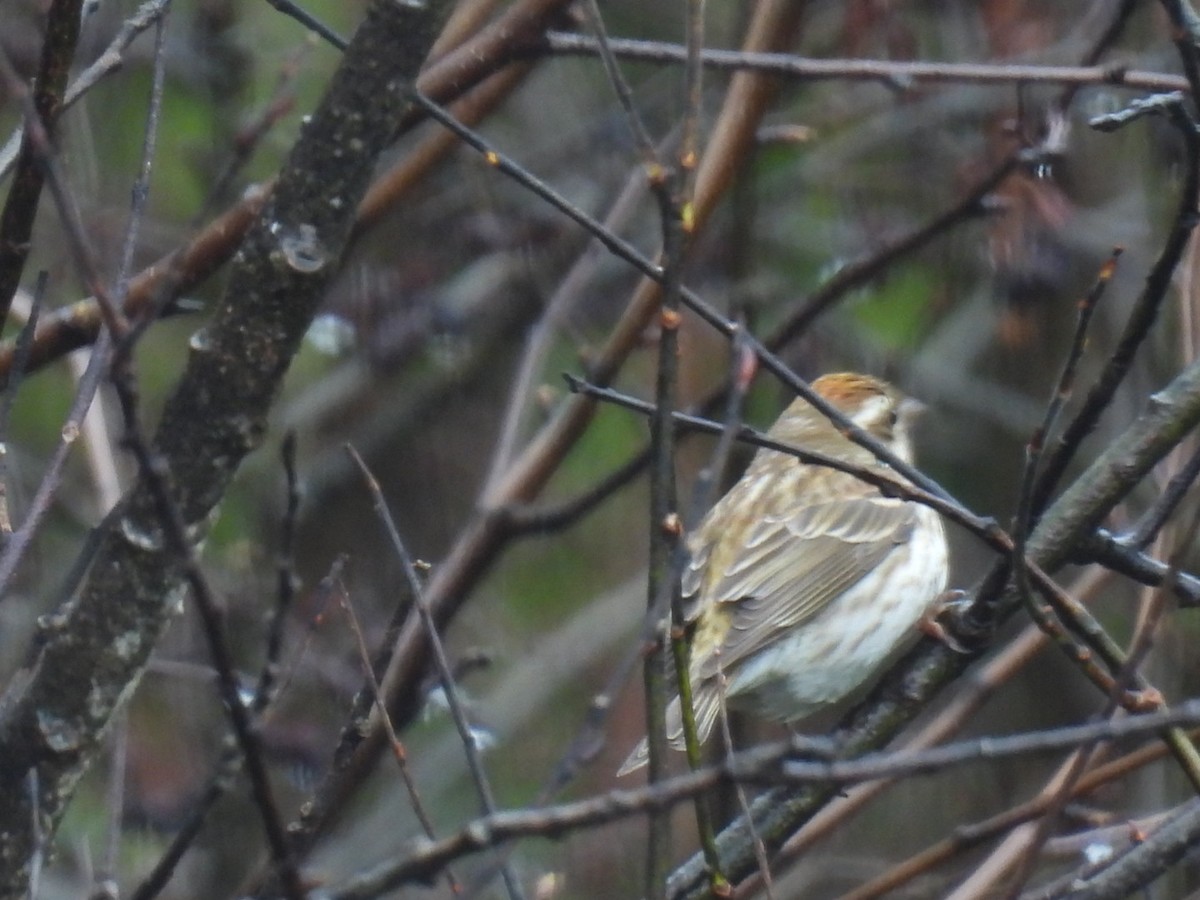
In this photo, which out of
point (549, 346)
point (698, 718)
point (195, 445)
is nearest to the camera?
point (195, 445)

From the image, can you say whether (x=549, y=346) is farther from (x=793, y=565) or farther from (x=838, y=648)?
(x=838, y=648)

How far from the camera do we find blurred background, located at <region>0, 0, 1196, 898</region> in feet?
20.6

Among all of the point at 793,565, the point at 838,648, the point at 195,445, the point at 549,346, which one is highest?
the point at 549,346

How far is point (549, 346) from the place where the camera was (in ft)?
19.5

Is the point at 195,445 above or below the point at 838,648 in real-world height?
below

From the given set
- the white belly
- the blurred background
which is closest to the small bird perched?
the white belly

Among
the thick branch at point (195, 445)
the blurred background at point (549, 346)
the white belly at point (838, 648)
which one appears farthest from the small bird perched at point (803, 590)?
the thick branch at point (195, 445)

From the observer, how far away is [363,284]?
659cm

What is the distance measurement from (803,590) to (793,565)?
11 cm

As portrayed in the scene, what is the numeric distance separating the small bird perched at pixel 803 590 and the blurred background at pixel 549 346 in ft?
1.36

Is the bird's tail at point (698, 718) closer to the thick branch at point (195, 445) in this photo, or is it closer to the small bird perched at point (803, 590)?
the small bird perched at point (803, 590)

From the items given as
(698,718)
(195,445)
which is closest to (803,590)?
(698,718)

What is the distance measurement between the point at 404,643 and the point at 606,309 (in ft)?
8.67

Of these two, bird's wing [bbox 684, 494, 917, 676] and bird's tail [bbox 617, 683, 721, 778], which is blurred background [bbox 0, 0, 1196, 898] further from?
bird's tail [bbox 617, 683, 721, 778]
